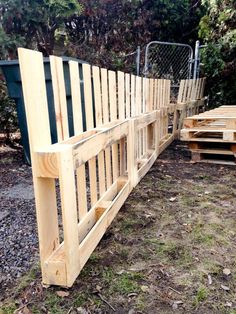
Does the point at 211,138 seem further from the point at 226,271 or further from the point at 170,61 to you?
the point at 170,61

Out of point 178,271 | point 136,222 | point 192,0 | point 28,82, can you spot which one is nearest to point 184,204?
Result: point 136,222

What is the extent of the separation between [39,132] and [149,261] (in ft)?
3.48

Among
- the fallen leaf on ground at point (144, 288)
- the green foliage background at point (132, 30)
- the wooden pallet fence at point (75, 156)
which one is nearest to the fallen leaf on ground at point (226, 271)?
the fallen leaf on ground at point (144, 288)

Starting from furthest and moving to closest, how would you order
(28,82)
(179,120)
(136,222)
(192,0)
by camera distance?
(192,0)
(179,120)
(136,222)
(28,82)

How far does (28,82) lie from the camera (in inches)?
52.7

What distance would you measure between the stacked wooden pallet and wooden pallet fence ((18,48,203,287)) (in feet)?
3.52

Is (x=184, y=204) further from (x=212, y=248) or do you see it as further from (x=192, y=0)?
(x=192, y=0)

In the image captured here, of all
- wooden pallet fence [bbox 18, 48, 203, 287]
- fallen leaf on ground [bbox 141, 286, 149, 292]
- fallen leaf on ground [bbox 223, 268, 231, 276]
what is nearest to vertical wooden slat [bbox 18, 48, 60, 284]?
wooden pallet fence [bbox 18, 48, 203, 287]

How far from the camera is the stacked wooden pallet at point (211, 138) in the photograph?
3.71 metres

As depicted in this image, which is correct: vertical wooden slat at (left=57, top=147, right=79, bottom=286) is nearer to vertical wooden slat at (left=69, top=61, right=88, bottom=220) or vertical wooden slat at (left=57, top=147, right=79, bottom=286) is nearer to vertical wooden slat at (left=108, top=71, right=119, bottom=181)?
vertical wooden slat at (left=69, top=61, right=88, bottom=220)

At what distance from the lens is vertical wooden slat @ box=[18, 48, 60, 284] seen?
1.34 metres

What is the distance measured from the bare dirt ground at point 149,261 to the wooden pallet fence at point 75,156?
11cm

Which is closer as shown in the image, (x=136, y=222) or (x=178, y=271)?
(x=178, y=271)

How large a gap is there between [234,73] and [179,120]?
1969mm
